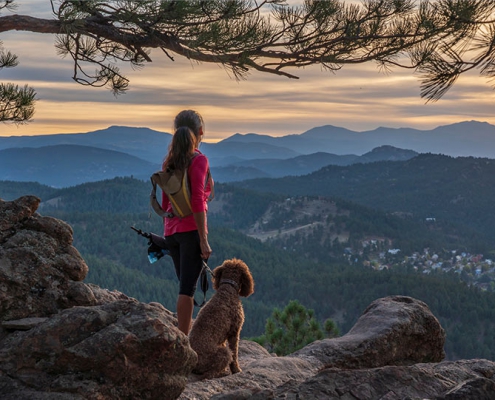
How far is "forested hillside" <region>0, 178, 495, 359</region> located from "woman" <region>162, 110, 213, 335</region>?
61.6 m

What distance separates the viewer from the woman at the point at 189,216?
5.16 meters

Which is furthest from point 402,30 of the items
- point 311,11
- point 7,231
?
point 7,231

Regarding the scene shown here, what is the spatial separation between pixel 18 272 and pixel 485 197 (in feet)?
544

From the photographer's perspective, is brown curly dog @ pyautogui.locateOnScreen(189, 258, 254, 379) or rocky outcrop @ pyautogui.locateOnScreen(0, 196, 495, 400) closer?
rocky outcrop @ pyautogui.locateOnScreen(0, 196, 495, 400)

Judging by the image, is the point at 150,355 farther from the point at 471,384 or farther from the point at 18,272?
the point at 471,384

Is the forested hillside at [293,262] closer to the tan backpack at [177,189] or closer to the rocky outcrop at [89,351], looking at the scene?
the tan backpack at [177,189]

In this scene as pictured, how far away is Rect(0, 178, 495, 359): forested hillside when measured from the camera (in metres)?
77.0

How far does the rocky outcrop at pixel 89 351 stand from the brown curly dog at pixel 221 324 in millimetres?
163

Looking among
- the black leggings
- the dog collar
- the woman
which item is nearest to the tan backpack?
the woman

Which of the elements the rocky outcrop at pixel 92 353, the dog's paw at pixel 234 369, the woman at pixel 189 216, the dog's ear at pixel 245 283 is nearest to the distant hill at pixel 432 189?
the dog's ear at pixel 245 283

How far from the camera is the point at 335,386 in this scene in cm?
370

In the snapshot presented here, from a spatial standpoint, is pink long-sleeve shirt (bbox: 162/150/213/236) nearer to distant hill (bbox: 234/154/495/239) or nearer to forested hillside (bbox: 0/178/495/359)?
forested hillside (bbox: 0/178/495/359)

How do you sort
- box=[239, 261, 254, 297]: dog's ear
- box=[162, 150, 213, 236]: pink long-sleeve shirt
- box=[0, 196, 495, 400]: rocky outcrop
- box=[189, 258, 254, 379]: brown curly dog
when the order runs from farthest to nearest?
box=[239, 261, 254, 297]: dog's ear < box=[189, 258, 254, 379]: brown curly dog < box=[162, 150, 213, 236]: pink long-sleeve shirt < box=[0, 196, 495, 400]: rocky outcrop

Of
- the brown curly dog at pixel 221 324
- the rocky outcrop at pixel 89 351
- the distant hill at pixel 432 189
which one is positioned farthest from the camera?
the distant hill at pixel 432 189
